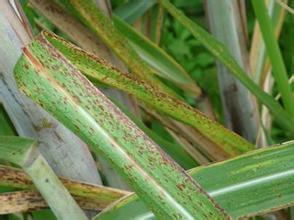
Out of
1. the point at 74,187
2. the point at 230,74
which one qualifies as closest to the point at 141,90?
the point at 74,187

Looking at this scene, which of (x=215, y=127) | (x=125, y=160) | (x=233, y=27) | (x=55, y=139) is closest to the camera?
(x=125, y=160)

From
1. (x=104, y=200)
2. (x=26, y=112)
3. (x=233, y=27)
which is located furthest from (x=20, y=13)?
(x=233, y=27)

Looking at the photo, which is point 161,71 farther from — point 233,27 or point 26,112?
point 26,112

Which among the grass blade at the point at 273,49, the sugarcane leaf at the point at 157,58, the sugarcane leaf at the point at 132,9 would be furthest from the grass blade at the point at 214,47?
the sugarcane leaf at the point at 132,9

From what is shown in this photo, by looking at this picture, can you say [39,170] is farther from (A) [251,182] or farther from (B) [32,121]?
(A) [251,182]

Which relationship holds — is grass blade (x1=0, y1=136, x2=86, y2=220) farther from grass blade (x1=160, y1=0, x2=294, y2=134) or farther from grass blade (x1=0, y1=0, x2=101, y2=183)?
grass blade (x1=160, y1=0, x2=294, y2=134)

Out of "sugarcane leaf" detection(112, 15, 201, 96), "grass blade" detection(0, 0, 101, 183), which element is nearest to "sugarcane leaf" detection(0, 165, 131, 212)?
"grass blade" detection(0, 0, 101, 183)

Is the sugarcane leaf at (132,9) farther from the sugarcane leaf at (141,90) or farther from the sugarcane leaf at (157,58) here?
the sugarcane leaf at (141,90)
